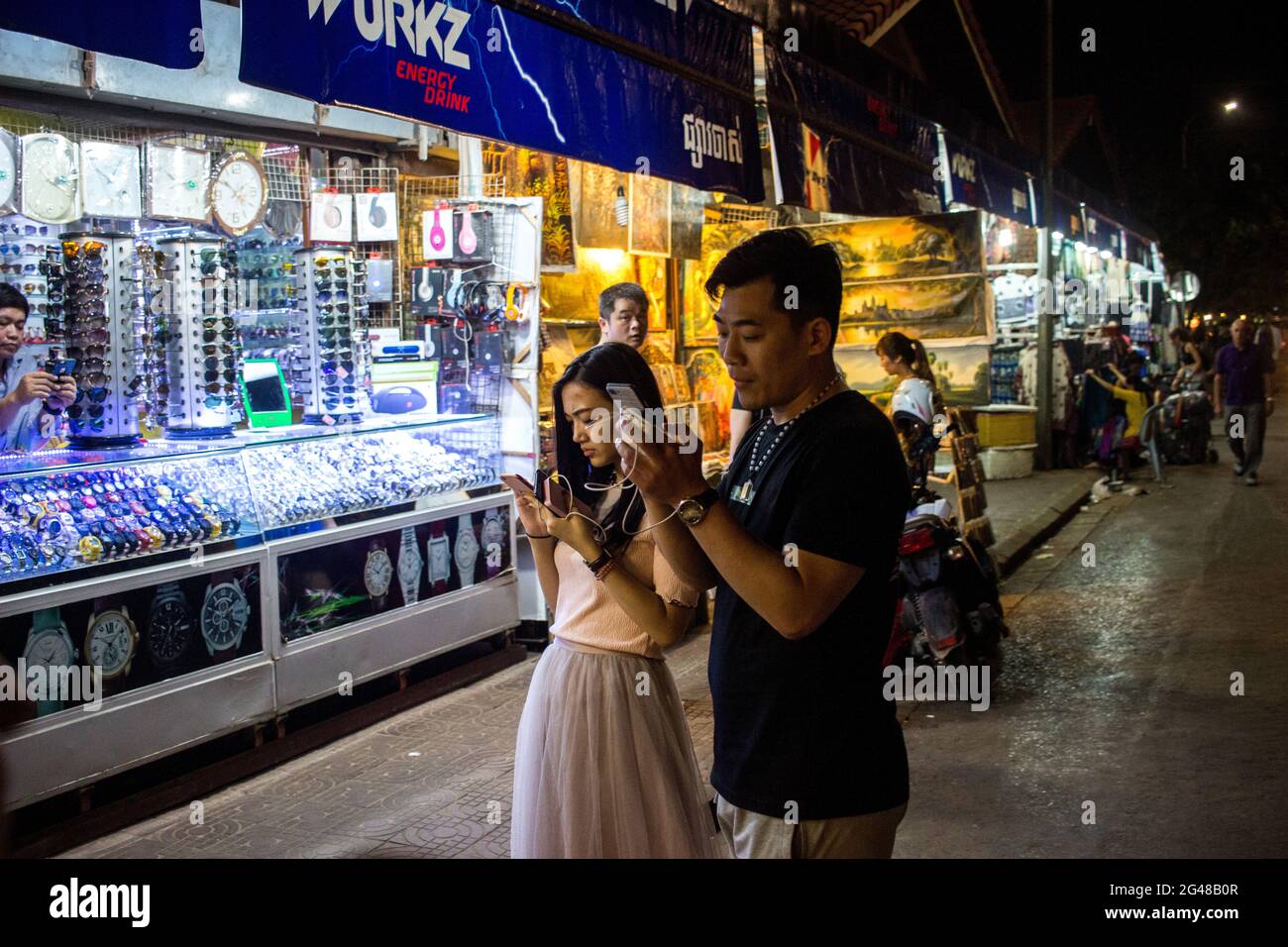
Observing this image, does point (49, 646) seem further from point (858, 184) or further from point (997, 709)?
point (858, 184)

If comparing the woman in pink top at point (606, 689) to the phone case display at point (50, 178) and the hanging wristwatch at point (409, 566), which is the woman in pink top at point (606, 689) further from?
the phone case display at point (50, 178)

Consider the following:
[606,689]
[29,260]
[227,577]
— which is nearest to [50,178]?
[29,260]

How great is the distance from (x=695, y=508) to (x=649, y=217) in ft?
22.0

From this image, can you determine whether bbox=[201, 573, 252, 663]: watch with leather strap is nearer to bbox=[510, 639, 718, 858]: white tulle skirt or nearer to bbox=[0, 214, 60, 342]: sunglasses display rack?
bbox=[0, 214, 60, 342]: sunglasses display rack

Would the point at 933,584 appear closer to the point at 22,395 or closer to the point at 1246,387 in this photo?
the point at 22,395

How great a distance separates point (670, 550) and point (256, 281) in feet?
17.1

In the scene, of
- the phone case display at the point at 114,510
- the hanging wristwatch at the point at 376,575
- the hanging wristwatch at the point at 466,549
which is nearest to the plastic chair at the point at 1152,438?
the hanging wristwatch at the point at 466,549

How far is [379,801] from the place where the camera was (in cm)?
519

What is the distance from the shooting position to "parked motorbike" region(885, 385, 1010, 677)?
681 centimetres

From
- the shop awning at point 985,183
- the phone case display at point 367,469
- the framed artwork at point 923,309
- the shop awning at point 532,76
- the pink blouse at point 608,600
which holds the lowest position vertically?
the pink blouse at point 608,600

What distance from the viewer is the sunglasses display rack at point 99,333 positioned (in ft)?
17.8

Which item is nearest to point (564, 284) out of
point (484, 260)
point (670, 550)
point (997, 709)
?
point (484, 260)

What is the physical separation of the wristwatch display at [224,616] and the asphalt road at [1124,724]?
3.16 meters

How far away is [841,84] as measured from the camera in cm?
939
